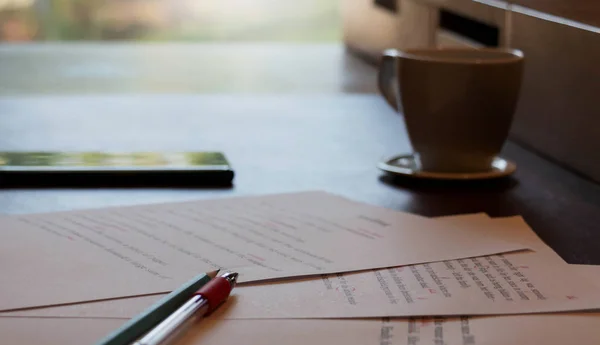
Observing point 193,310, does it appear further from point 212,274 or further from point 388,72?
point 388,72

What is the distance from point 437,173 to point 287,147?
0.20 m

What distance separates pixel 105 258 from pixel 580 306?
0.91 feet

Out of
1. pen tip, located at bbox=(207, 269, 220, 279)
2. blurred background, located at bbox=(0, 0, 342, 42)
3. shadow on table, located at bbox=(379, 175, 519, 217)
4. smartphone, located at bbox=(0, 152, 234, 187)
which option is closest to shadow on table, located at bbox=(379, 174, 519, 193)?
shadow on table, located at bbox=(379, 175, 519, 217)

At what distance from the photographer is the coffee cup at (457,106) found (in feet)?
2.36

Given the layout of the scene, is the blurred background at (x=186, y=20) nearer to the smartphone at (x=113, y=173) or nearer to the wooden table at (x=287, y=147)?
the wooden table at (x=287, y=147)

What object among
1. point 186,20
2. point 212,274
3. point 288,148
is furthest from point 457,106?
point 186,20

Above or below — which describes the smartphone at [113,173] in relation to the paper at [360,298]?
below

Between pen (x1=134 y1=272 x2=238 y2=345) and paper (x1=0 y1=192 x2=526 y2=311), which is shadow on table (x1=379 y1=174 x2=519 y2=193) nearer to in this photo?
paper (x1=0 y1=192 x2=526 y2=311)

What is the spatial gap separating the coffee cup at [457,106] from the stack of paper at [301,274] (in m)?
0.12

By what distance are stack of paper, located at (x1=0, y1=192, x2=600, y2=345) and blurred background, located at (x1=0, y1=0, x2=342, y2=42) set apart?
2.28m

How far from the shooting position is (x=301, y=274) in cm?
49

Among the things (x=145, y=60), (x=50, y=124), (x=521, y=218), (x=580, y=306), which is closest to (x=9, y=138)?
(x=50, y=124)

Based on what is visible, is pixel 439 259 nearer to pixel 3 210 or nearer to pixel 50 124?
pixel 3 210

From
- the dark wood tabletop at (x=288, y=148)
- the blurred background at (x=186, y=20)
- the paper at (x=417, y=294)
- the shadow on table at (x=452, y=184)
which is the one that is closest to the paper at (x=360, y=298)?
the paper at (x=417, y=294)
